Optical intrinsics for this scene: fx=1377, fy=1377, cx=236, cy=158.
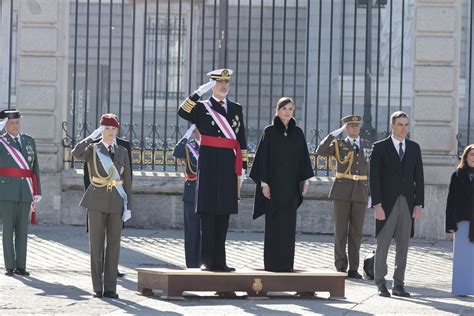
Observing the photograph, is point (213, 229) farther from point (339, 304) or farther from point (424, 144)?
point (424, 144)

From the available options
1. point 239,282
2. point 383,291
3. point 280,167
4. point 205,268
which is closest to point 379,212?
point 383,291

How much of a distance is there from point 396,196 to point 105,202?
8.89 feet

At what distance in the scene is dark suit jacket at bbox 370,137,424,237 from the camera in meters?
12.8

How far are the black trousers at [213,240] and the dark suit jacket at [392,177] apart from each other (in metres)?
1.48

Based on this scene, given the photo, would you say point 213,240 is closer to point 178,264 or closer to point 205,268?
point 205,268

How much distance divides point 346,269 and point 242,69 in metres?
17.7

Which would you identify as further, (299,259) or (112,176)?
(299,259)

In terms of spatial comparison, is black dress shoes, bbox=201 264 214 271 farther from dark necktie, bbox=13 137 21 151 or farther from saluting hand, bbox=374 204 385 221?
dark necktie, bbox=13 137 21 151

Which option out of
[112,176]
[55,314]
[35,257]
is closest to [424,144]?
[35,257]

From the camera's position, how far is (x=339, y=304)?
12.0 meters

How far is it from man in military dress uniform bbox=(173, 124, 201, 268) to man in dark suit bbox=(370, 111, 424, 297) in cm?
202

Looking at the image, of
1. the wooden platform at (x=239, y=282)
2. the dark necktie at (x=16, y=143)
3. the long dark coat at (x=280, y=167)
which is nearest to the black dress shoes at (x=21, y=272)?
the dark necktie at (x=16, y=143)

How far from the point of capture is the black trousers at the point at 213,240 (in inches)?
485

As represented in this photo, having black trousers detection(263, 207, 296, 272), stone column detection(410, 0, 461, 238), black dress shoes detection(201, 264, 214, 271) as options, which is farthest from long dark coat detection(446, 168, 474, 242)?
stone column detection(410, 0, 461, 238)
